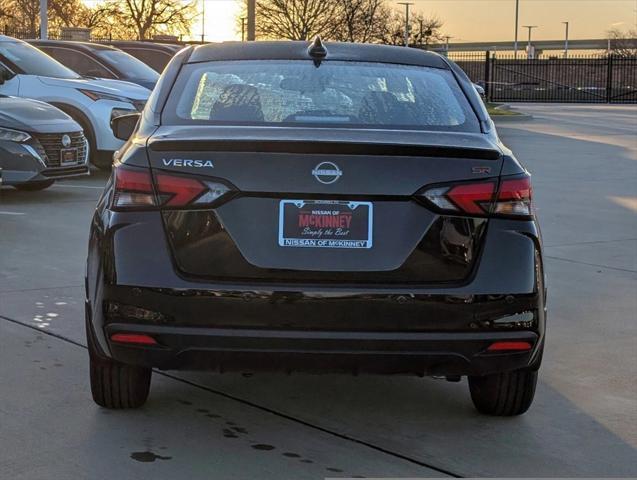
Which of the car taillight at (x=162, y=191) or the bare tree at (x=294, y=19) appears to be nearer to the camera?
the car taillight at (x=162, y=191)

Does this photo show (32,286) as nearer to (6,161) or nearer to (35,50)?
(6,161)

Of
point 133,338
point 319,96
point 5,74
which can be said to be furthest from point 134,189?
point 5,74

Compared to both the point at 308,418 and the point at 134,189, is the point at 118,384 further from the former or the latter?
the point at 134,189

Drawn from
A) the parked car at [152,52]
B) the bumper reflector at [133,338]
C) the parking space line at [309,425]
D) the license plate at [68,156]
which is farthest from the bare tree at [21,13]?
the bumper reflector at [133,338]

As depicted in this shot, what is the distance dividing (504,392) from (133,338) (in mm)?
1550

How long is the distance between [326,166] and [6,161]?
8.72 meters

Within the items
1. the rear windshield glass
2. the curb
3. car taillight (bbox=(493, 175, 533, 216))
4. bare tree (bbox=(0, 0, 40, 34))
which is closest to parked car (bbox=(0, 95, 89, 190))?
the rear windshield glass

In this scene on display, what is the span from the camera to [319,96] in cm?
496

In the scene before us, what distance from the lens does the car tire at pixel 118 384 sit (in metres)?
4.75

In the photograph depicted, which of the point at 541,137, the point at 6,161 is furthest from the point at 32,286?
the point at 541,137

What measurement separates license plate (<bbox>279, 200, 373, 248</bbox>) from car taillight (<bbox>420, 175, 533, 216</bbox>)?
0.79 ft

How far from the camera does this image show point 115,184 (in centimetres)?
437

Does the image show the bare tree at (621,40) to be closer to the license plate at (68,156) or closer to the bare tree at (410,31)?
the bare tree at (410,31)

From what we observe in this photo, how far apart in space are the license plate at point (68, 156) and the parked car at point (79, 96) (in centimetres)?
221
